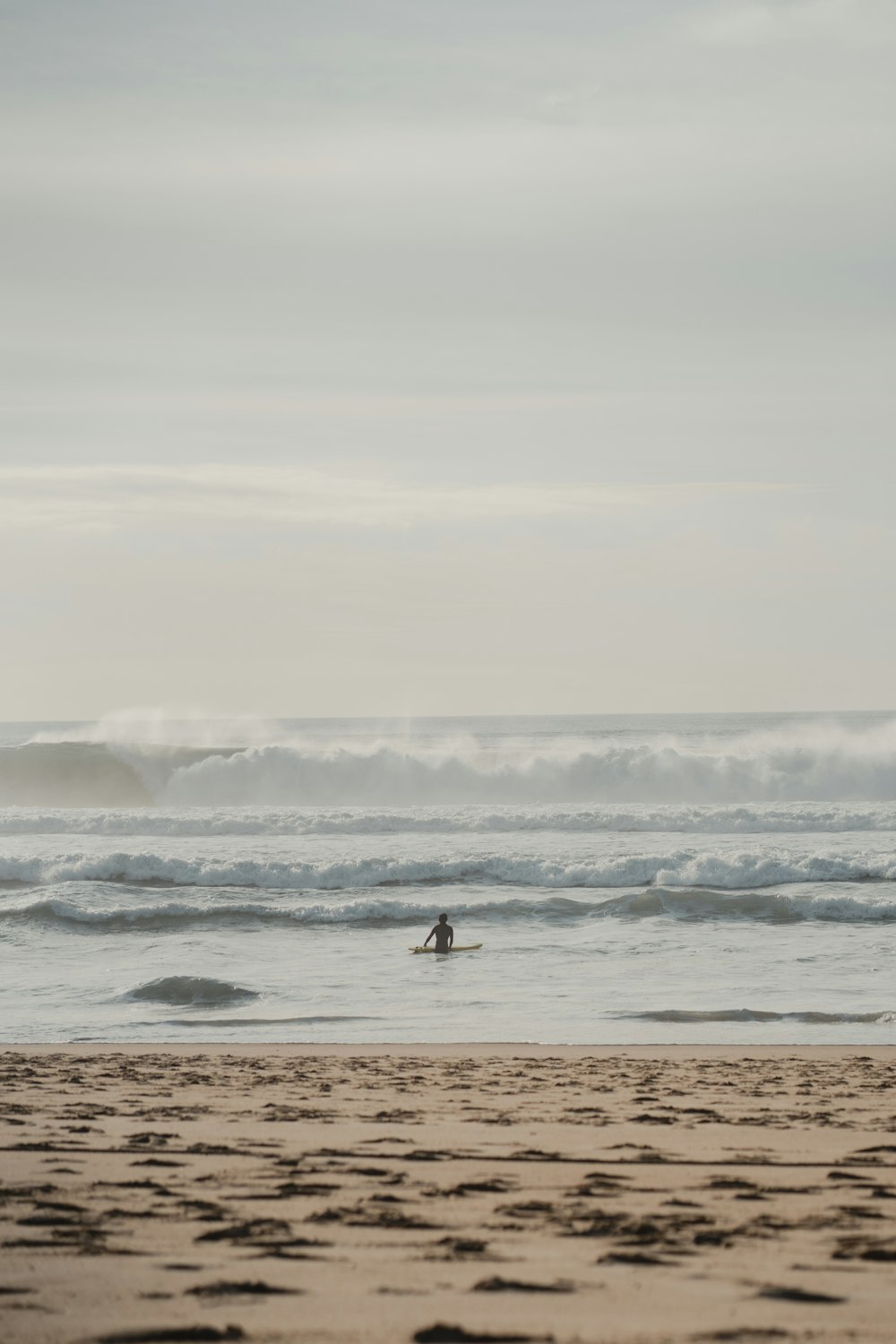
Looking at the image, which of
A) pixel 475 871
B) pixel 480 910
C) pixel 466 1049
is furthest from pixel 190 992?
pixel 475 871

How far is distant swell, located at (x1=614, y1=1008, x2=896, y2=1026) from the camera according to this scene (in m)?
10.8

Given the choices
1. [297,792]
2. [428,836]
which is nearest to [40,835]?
[428,836]

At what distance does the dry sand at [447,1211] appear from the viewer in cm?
268

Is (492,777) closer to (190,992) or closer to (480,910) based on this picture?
(480,910)

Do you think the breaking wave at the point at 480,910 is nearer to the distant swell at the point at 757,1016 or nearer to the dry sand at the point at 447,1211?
the distant swell at the point at 757,1016

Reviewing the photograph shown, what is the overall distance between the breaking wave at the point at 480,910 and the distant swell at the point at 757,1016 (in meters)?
5.89

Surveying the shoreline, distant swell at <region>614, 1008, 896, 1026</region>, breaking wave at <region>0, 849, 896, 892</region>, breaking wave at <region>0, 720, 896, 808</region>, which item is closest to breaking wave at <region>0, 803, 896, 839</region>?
breaking wave at <region>0, 849, 896, 892</region>

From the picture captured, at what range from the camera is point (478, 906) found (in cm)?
1820

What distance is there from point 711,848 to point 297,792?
69.8ft

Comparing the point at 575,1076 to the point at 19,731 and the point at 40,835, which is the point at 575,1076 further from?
the point at 19,731

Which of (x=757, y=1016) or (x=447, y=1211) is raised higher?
(x=447, y=1211)

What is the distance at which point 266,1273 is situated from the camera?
3.01 m

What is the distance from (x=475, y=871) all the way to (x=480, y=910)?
339 centimetres

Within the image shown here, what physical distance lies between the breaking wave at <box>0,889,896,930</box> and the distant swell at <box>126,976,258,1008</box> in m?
4.60
